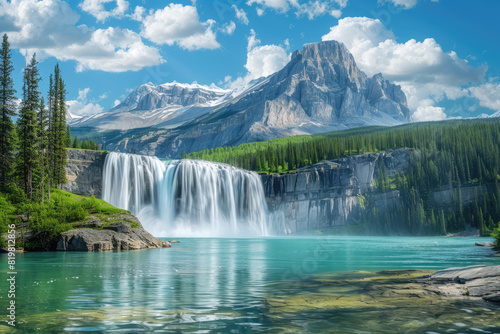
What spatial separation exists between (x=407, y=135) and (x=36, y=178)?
5396 inches

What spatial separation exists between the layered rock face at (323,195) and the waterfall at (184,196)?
978cm

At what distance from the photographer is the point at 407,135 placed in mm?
163875

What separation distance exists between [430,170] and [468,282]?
12934 centimetres

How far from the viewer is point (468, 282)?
19.5 metres

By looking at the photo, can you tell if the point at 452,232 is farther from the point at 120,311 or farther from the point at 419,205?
the point at 120,311

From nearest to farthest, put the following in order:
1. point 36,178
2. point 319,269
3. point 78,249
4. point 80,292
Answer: point 80,292
point 319,269
point 78,249
point 36,178

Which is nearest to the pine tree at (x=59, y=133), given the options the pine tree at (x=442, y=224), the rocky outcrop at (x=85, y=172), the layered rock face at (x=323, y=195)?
the rocky outcrop at (x=85, y=172)

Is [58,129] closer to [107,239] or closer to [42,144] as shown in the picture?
[42,144]

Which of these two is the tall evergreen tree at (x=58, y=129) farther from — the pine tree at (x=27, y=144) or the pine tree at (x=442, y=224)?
the pine tree at (x=442, y=224)

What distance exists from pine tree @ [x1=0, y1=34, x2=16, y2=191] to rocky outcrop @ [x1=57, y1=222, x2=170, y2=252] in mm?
16324

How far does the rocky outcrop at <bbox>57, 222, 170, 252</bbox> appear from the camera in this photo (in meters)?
46.6

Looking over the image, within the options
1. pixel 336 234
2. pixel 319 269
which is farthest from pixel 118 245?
pixel 336 234

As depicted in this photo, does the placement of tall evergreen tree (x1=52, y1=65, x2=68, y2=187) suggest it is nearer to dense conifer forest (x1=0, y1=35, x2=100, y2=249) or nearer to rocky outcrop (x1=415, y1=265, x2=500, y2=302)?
dense conifer forest (x1=0, y1=35, x2=100, y2=249)

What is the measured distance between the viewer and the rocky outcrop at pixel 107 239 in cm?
4662
